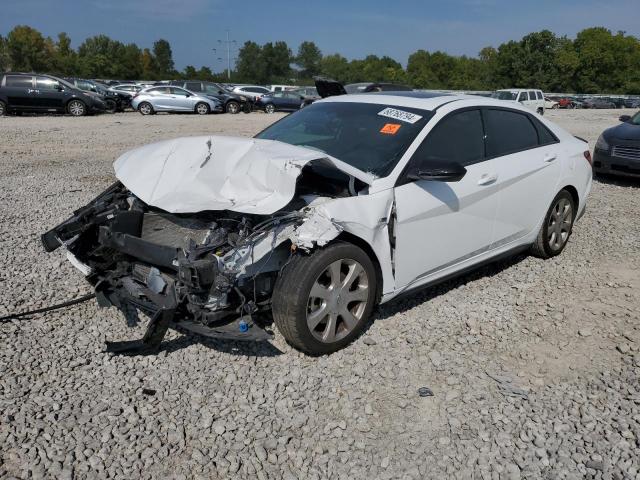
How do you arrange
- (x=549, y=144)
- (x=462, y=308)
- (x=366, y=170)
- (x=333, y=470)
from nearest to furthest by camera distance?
(x=333, y=470)
(x=366, y=170)
(x=462, y=308)
(x=549, y=144)

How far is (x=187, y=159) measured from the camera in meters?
3.97

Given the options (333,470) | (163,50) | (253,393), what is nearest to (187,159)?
(253,393)

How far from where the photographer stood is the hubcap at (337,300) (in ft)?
11.3

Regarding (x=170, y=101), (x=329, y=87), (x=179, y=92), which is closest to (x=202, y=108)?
(x=179, y=92)

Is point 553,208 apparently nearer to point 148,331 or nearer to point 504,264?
point 504,264

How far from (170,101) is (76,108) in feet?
15.6

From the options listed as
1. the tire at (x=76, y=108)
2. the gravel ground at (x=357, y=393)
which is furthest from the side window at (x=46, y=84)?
the gravel ground at (x=357, y=393)

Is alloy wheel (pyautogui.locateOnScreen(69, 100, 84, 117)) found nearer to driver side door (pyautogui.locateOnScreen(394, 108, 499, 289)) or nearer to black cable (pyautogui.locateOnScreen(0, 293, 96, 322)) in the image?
black cable (pyautogui.locateOnScreen(0, 293, 96, 322))

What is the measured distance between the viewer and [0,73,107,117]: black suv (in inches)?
817

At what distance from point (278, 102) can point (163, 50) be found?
256 ft

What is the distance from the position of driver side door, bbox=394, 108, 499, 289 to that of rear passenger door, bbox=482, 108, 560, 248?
5.1 inches

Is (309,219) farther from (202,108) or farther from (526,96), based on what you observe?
(526,96)

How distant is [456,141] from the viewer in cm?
427

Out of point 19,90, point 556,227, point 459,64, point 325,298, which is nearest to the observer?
point 325,298
